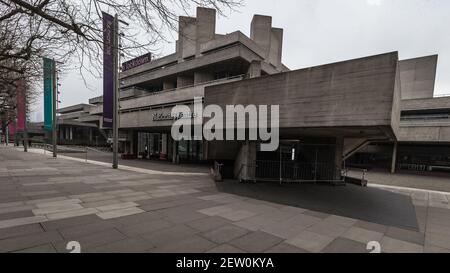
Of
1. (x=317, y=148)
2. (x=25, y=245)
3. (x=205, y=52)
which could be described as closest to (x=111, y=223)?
(x=25, y=245)

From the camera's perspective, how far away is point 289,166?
13352 millimetres

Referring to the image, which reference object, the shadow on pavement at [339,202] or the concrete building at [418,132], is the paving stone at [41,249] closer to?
the shadow on pavement at [339,202]

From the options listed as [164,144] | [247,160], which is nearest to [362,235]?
[247,160]

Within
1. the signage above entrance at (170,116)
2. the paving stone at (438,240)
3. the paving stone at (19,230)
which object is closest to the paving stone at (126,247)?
the paving stone at (19,230)

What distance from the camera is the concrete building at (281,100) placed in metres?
6.91

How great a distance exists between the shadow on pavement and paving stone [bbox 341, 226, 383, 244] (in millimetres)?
1190

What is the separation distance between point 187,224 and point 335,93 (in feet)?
20.7

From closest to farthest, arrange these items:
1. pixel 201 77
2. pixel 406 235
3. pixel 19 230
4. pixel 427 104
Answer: pixel 19 230, pixel 406 235, pixel 201 77, pixel 427 104

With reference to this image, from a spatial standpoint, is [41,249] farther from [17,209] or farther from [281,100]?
[281,100]

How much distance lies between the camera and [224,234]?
483 cm

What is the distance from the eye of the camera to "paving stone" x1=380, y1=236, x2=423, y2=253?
4.45 meters

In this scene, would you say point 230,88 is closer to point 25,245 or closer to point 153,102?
point 25,245

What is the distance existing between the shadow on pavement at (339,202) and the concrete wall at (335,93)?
2.90 meters

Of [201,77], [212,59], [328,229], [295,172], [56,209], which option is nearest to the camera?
[328,229]
